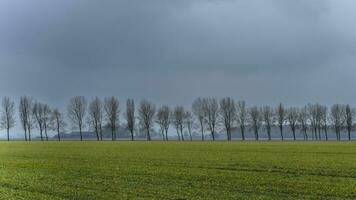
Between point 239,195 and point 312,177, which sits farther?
point 312,177

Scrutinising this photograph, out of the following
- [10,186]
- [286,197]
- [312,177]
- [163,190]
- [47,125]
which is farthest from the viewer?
[47,125]

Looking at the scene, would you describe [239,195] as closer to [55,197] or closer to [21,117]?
[55,197]

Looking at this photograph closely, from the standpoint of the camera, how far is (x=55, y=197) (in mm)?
21875

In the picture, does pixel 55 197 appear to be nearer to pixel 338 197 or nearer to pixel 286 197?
pixel 286 197

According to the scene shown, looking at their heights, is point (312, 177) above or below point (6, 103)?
below

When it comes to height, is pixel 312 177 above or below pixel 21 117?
below

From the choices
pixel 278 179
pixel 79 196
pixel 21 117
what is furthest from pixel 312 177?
pixel 21 117

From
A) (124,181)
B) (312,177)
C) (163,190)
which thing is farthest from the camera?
(312,177)

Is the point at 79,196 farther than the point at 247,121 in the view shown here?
No

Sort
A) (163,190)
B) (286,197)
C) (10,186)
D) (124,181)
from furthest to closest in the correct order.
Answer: (124,181)
(10,186)
(163,190)
(286,197)

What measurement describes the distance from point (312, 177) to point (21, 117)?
17948 centimetres

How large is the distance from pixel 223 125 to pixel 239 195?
170m

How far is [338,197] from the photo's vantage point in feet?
71.7

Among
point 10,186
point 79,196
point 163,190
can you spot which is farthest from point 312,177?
point 10,186
